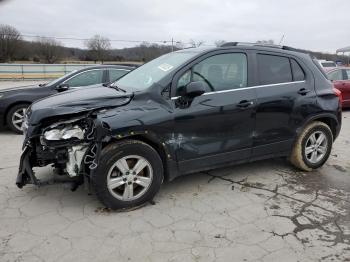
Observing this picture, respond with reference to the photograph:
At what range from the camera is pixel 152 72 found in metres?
4.46

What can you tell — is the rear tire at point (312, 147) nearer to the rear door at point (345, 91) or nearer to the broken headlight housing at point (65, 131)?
the broken headlight housing at point (65, 131)

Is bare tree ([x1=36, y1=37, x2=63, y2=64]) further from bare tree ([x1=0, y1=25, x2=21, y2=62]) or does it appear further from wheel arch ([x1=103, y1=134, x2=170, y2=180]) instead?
wheel arch ([x1=103, y1=134, x2=170, y2=180])

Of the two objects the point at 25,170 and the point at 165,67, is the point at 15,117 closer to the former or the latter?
the point at 25,170

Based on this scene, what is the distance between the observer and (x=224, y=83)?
431 centimetres

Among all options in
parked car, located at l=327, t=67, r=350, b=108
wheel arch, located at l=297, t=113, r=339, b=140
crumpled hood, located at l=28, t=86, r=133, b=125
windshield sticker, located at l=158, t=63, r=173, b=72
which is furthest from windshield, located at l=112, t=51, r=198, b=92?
parked car, located at l=327, t=67, r=350, b=108

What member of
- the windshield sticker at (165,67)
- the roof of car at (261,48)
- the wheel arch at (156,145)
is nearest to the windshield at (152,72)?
the windshield sticker at (165,67)

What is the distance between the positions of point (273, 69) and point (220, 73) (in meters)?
0.86

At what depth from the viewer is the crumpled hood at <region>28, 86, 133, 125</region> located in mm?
3686

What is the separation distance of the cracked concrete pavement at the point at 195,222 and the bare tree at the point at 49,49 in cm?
3789

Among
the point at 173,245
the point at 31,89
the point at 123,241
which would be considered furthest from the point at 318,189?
the point at 31,89

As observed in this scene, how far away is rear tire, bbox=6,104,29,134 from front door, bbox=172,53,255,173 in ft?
15.4

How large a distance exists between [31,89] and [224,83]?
16.2 ft

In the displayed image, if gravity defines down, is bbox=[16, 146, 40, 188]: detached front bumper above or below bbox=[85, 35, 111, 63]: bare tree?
below

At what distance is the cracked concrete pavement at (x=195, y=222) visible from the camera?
10.1 feet
